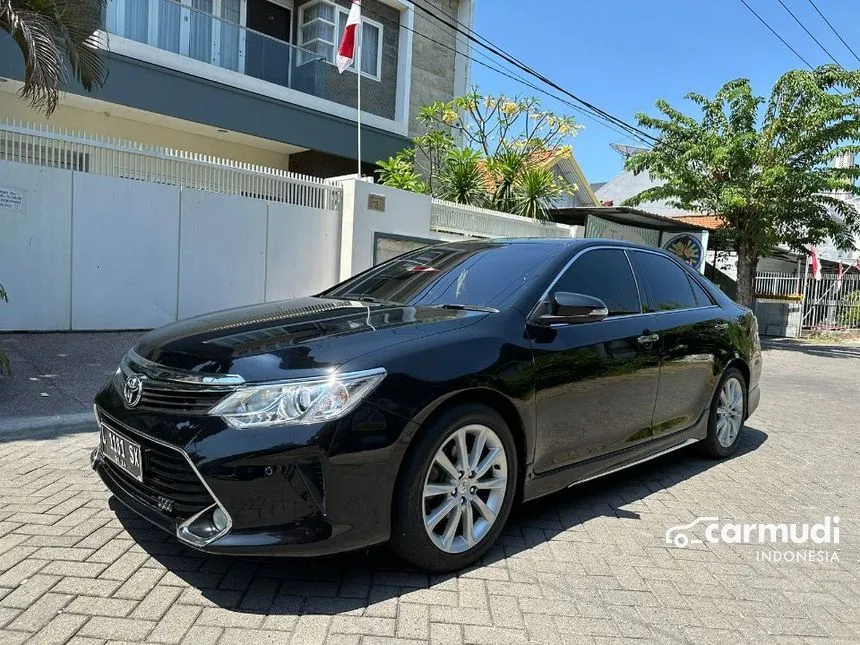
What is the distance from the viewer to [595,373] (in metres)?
3.58

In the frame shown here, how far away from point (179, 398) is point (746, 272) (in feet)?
54.1

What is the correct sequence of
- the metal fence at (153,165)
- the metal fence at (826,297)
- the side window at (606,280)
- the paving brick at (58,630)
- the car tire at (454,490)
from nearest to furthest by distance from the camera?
1. the paving brick at (58,630)
2. the car tire at (454,490)
3. the side window at (606,280)
4. the metal fence at (153,165)
5. the metal fence at (826,297)

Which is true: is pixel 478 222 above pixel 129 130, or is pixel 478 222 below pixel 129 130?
below

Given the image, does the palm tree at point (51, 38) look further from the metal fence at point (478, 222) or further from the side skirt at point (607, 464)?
the metal fence at point (478, 222)

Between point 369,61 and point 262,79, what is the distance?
3480 mm

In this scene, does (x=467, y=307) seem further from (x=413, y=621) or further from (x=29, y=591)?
(x=29, y=591)

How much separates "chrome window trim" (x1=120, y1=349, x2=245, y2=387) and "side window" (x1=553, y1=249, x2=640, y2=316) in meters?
1.91

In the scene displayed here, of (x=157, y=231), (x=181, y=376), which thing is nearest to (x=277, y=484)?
(x=181, y=376)

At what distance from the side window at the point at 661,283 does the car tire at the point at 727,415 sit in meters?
0.70

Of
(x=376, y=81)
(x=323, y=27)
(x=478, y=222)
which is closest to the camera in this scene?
(x=478, y=222)

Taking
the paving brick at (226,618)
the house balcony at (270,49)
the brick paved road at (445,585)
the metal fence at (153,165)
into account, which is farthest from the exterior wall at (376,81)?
the paving brick at (226,618)

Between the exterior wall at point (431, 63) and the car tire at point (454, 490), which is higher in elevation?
the exterior wall at point (431, 63)

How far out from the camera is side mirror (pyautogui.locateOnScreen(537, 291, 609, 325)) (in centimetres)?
337

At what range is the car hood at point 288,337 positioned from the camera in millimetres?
2676
